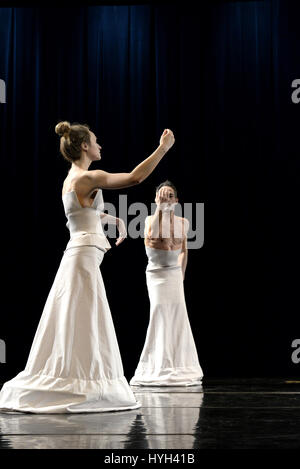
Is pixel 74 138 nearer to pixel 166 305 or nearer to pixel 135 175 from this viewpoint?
pixel 135 175

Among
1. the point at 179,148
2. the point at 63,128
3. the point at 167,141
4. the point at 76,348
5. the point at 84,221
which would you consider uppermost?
the point at 179,148

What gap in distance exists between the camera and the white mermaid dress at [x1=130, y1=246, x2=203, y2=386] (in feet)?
17.9

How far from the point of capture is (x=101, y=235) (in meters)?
3.53

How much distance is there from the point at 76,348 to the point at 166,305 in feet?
7.75

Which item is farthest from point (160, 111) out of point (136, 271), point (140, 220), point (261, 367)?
point (261, 367)

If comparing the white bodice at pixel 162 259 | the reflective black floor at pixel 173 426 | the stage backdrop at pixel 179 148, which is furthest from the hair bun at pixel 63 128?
the stage backdrop at pixel 179 148

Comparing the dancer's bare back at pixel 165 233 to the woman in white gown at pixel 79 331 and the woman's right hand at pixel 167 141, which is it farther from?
the woman's right hand at pixel 167 141

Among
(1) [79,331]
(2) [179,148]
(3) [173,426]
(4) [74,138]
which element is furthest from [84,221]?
(2) [179,148]

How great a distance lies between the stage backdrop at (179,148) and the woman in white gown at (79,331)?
351 cm

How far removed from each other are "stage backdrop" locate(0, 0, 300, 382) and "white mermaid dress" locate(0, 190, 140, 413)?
11.5 feet

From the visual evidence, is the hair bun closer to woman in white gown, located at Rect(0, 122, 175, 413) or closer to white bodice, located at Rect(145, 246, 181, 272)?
woman in white gown, located at Rect(0, 122, 175, 413)

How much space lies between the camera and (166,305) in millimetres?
5621
